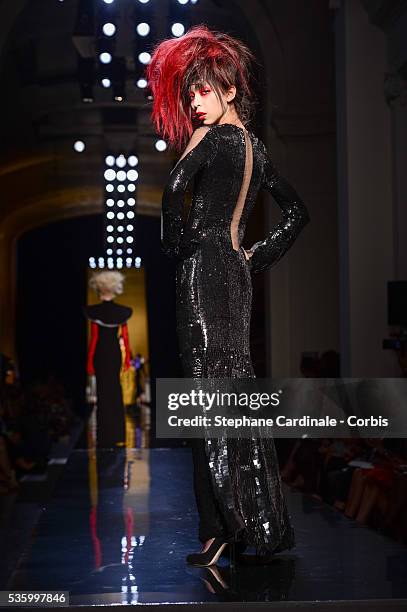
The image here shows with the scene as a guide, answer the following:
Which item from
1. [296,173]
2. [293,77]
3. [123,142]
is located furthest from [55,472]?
[123,142]

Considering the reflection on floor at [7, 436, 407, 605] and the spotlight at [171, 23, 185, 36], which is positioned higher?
the spotlight at [171, 23, 185, 36]

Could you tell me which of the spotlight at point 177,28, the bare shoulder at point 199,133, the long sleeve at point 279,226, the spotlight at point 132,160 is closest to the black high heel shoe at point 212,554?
the long sleeve at point 279,226

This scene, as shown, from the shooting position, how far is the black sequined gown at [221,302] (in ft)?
9.32

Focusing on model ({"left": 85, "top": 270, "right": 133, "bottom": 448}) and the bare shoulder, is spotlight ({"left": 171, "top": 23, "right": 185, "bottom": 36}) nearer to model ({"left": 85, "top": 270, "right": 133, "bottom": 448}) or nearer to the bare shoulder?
model ({"left": 85, "top": 270, "right": 133, "bottom": 448})

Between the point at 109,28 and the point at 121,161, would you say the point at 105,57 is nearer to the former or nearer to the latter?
the point at 109,28

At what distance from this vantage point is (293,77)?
388 inches

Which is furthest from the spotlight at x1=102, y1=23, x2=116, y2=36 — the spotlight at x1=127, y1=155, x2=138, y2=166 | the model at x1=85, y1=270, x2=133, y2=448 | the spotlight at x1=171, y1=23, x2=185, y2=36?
the spotlight at x1=127, y1=155, x2=138, y2=166

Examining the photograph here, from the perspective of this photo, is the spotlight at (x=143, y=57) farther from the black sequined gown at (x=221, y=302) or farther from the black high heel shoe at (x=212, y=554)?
the black high heel shoe at (x=212, y=554)

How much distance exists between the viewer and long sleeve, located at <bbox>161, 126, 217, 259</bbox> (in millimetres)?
2836

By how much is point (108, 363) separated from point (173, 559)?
507 cm

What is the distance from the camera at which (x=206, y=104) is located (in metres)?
2.95

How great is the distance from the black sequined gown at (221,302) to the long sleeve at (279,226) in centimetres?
11

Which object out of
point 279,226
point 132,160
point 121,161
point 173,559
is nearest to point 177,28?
point 279,226

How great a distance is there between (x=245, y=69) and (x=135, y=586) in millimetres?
1537
